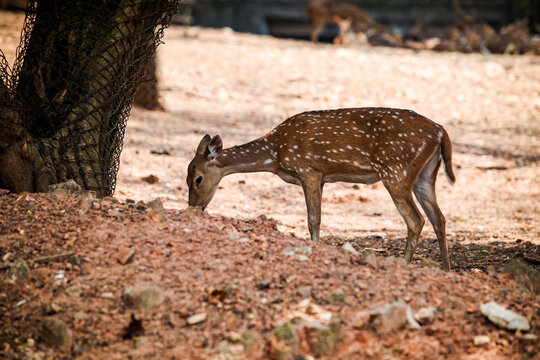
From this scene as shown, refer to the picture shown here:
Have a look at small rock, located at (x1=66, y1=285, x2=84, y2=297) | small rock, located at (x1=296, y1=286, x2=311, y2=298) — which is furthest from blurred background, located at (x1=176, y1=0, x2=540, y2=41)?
small rock, located at (x1=296, y1=286, x2=311, y2=298)

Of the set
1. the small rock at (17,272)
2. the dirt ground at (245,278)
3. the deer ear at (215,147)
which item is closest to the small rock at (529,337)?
the dirt ground at (245,278)

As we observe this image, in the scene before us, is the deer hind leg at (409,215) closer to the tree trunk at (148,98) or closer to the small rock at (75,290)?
the small rock at (75,290)

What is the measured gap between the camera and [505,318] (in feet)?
12.9

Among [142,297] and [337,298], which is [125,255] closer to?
[142,297]

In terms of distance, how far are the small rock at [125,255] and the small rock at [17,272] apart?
A: 1.87 ft

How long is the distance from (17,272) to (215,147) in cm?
304

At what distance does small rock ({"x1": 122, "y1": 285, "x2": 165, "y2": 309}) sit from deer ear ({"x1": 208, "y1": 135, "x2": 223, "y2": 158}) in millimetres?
3062

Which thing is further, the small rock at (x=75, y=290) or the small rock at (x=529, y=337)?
the small rock at (x=75, y=290)

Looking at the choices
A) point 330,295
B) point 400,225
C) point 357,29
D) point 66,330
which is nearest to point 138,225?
point 66,330

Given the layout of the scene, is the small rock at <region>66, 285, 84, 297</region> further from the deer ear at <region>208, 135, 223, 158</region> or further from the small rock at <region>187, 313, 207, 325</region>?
the deer ear at <region>208, 135, 223, 158</region>

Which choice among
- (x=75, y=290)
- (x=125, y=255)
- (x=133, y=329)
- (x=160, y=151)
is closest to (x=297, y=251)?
(x=125, y=255)

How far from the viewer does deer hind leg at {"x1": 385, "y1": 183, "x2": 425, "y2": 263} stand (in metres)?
6.12

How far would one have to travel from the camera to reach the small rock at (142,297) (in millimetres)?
3961

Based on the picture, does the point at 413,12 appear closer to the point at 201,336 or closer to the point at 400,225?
the point at 400,225
